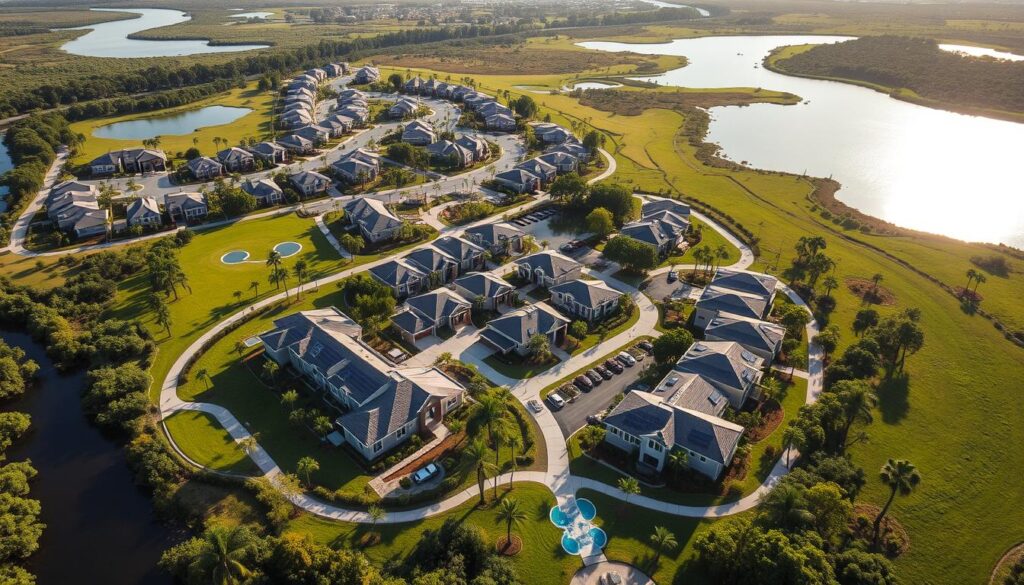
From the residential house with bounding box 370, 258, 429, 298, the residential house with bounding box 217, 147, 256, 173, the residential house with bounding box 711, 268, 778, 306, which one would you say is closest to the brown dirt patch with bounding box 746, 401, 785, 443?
the residential house with bounding box 711, 268, 778, 306

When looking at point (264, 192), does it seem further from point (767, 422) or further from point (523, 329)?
point (767, 422)

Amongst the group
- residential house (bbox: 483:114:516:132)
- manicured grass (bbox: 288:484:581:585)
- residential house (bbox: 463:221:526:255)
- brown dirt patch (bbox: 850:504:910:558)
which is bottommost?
manicured grass (bbox: 288:484:581:585)

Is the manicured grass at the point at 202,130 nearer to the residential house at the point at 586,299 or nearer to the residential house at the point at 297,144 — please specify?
the residential house at the point at 297,144

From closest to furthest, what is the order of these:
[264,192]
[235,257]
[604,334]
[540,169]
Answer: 1. [604,334]
2. [235,257]
3. [264,192]
4. [540,169]

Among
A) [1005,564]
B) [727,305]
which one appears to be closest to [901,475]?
[1005,564]

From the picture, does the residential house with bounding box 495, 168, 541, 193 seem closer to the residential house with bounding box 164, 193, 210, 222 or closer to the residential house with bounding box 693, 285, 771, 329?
the residential house with bounding box 693, 285, 771, 329

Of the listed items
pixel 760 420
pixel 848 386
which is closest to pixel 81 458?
pixel 760 420
